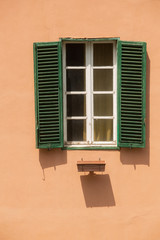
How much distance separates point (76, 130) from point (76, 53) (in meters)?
1.01

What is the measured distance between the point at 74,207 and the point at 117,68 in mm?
1874

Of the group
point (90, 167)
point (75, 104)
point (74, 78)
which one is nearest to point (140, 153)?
point (90, 167)

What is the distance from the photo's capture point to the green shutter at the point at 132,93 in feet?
14.6

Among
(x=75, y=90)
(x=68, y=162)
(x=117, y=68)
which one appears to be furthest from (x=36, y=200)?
(x=117, y=68)

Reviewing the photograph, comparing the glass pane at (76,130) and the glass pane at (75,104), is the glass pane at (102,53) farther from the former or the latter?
the glass pane at (76,130)

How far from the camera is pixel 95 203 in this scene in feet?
15.0

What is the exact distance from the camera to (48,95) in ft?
14.7

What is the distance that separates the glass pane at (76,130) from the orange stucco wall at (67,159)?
0.24 metres

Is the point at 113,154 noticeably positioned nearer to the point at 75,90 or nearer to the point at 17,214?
the point at 75,90

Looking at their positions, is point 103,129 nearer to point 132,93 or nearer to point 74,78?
point 132,93

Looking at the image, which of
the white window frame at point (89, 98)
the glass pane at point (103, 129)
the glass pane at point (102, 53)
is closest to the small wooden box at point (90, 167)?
the white window frame at point (89, 98)

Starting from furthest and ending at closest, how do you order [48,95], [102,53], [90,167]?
[102,53], [48,95], [90,167]

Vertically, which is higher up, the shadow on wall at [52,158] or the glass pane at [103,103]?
the glass pane at [103,103]

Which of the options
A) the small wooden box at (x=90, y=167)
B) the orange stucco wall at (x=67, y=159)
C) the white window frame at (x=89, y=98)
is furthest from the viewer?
the white window frame at (x=89, y=98)
